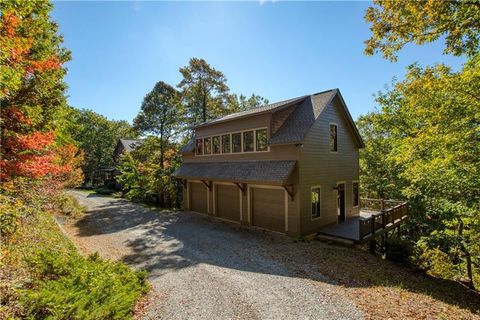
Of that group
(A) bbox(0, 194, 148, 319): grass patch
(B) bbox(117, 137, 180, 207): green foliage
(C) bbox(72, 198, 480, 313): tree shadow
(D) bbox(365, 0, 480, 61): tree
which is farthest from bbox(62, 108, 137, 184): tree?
(D) bbox(365, 0, 480, 61): tree

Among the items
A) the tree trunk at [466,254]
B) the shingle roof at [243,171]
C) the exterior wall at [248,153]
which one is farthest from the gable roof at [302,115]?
the tree trunk at [466,254]

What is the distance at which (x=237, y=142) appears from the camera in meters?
15.8

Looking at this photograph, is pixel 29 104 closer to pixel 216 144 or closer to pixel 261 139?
pixel 216 144

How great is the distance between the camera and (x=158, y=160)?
26188mm

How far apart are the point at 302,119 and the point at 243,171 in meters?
4.58

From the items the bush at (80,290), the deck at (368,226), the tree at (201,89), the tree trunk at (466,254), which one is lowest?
the tree trunk at (466,254)

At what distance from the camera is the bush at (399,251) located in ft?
36.0

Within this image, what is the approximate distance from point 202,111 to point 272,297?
24.4 meters

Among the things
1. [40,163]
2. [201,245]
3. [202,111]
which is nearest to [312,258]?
[201,245]

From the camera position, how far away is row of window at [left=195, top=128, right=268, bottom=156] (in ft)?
47.2

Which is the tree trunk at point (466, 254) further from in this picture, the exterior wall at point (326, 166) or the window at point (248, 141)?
the window at point (248, 141)

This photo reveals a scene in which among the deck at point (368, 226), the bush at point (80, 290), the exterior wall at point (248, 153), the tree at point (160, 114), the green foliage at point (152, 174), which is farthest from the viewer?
the tree at point (160, 114)

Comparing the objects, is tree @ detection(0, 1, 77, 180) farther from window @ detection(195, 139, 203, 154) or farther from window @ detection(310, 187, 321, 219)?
window @ detection(310, 187, 321, 219)

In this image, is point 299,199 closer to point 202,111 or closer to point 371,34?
point 371,34
